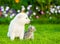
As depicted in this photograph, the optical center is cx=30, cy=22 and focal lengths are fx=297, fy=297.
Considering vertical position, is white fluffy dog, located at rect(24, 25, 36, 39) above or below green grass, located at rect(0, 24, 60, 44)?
above

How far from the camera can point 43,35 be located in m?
7.89

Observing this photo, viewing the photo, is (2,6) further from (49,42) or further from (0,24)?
(49,42)

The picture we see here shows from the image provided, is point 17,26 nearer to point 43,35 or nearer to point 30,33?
point 30,33

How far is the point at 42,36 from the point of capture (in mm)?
7758

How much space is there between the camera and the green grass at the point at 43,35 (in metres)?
7.07

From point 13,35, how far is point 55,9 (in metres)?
3.79

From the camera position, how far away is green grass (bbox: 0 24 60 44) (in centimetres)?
707

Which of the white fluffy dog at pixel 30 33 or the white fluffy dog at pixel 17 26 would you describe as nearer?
the white fluffy dog at pixel 17 26

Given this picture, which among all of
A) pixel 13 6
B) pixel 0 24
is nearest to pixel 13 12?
pixel 13 6

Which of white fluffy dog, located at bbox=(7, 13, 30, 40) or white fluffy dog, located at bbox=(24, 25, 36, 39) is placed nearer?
white fluffy dog, located at bbox=(7, 13, 30, 40)

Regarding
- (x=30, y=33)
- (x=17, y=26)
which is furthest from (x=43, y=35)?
(x=17, y=26)

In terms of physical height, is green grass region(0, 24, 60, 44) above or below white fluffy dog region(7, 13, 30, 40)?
below

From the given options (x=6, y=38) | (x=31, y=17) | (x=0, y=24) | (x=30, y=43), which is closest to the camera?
(x=30, y=43)

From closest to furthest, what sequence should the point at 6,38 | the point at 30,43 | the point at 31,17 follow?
the point at 30,43, the point at 6,38, the point at 31,17
